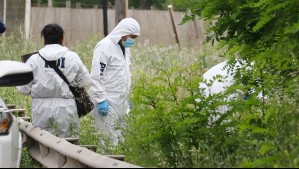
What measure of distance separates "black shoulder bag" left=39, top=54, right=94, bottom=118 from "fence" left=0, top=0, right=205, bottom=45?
63.0ft

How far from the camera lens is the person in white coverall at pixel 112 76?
12609 millimetres

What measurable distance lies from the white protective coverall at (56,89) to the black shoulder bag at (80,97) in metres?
0.03

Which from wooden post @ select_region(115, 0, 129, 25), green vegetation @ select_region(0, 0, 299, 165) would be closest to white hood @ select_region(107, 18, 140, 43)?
green vegetation @ select_region(0, 0, 299, 165)

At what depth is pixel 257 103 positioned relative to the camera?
909 cm

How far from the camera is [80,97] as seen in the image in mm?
11461

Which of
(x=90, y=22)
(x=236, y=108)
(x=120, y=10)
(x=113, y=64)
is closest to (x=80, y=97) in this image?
(x=113, y=64)

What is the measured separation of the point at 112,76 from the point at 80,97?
5.21 ft

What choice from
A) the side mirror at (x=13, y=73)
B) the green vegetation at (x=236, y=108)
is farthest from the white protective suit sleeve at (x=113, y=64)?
the side mirror at (x=13, y=73)

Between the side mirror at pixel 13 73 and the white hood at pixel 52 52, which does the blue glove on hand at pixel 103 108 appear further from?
the side mirror at pixel 13 73

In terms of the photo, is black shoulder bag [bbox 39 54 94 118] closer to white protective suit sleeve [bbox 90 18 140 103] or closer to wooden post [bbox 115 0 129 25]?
white protective suit sleeve [bbox 90 18 140 103]

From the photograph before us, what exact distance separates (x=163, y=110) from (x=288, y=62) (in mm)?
1329

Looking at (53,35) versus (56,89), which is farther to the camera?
(53,35)

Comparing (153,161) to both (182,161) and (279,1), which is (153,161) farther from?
(279,1)

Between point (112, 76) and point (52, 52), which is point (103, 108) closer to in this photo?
point (112, 76)
